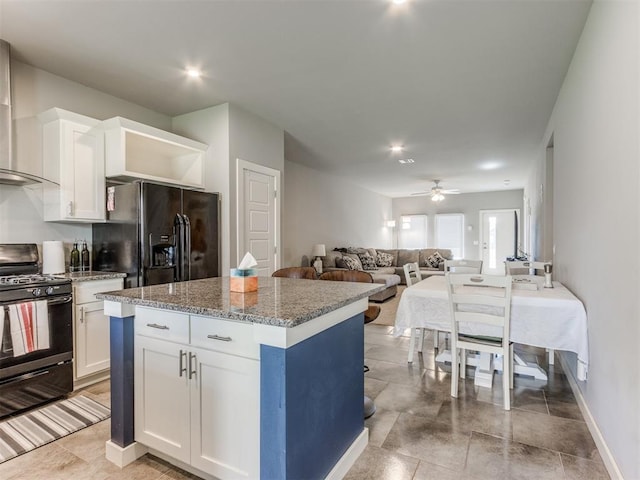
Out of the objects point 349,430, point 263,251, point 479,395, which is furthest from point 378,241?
point 349,430

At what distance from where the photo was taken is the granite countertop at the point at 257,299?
54.4 inches

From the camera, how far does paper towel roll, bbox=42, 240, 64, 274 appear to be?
2959mm

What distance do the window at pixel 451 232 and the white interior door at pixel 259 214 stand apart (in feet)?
25.5

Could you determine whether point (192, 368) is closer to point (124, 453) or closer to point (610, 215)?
point (124, 453)

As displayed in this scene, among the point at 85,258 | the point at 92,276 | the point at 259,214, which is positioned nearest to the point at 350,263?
the point at 259,214

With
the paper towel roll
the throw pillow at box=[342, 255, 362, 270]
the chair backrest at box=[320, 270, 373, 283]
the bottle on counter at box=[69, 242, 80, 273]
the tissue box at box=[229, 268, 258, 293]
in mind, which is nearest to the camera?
the tissue box at box=[229, 268, 258, 293]

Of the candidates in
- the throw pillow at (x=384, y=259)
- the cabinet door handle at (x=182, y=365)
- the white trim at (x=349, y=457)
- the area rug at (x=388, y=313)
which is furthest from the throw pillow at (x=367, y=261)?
the cabinet door handle at (x=182, y=365)

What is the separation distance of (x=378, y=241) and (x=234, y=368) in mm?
9426

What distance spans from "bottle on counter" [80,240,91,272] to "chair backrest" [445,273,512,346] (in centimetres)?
328

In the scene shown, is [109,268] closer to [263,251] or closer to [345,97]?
[263,251]

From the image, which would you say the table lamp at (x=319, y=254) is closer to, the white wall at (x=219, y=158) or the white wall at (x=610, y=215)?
the white wall at (x=219, y=158)

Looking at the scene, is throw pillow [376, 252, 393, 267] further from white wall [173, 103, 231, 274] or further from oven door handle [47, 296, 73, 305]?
oven door handle [47, 296, 73, 305]

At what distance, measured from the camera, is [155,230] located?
3049 mm

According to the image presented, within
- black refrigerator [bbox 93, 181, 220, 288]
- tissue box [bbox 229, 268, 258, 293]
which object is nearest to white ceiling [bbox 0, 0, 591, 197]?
black refrigerator [bbox 93, 181, 220, 288]
